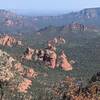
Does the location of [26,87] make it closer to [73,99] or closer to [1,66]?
[1,66]

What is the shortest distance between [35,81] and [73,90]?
99.5 meters

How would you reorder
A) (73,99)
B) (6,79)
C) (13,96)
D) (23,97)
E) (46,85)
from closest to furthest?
(73,99)
(6,79)
(13,96)
(23,97)
(46,85)

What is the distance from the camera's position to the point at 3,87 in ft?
261

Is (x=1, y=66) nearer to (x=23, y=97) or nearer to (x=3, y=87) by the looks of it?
(x=3, y=87)

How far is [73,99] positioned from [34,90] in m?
77.9

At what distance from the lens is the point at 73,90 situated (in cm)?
7819

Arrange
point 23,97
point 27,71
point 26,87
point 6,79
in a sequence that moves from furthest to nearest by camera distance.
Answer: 1. point 27,71
2. point 26,87
3. point 23,97
4. point 6,79

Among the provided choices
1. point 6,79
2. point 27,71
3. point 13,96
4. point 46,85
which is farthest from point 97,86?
point 27,71

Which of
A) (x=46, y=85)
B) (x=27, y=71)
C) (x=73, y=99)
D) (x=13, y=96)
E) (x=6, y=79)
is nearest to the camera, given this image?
(x=73, y=99)

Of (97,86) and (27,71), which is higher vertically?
(97,86)

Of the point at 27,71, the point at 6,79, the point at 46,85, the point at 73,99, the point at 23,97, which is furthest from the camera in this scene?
the point at 27,71

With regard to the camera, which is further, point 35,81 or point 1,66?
point 35,81

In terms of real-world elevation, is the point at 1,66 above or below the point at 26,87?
above

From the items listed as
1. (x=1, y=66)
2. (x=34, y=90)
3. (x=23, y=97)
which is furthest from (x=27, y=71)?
(x=1, y=66)
